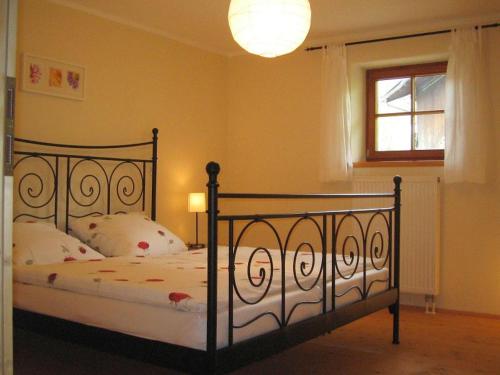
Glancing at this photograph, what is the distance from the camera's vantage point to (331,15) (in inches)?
154

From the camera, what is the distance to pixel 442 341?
3.31m

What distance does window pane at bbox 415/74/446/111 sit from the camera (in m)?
4.27

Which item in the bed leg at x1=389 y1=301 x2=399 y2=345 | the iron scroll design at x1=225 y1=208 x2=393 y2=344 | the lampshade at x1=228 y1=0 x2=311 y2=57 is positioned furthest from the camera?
the bed leg at x1=389 y1=301 x2=399 y2=345

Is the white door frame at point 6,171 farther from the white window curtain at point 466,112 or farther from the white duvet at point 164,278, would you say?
the white window curtain at point 466,112

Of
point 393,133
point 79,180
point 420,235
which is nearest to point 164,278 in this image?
point 79,180

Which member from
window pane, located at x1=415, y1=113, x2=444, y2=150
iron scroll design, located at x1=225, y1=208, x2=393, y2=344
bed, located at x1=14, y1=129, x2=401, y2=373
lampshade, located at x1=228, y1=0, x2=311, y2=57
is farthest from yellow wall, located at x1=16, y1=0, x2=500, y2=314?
lampshade, located at x1=228, y1=0, x2=311, y2=57

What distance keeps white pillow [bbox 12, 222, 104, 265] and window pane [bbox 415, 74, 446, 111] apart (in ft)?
8.94

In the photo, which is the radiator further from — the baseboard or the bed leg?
the bed leg

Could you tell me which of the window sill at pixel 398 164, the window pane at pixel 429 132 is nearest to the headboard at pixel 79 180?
the window sill at pixel 398 164

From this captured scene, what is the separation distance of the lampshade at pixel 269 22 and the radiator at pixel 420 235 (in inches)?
82.2

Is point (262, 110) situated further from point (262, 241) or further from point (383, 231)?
point (383, 231)

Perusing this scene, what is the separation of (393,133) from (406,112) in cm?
19

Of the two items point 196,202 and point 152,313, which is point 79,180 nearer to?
point 196,202

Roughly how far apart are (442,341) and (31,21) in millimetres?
3188
